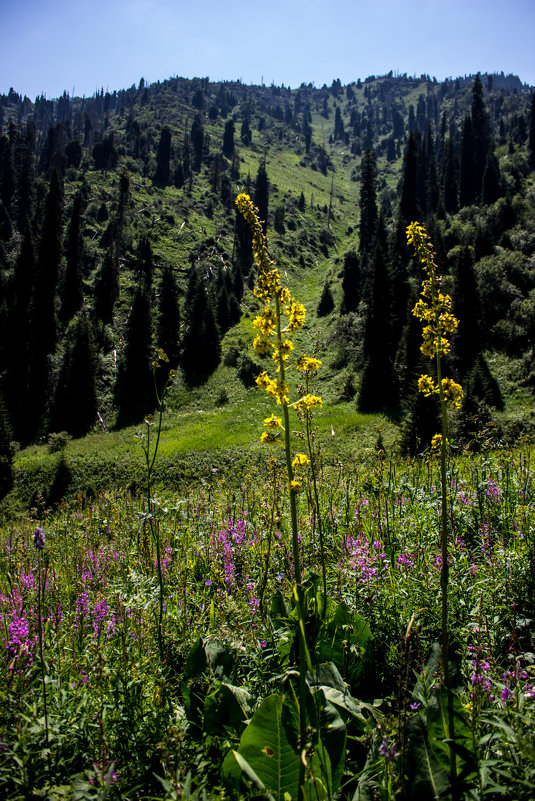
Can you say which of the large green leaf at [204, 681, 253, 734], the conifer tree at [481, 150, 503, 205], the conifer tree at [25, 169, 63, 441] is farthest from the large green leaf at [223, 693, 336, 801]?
the conifer tree at [481, 150, 503, 205]

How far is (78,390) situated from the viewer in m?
45.4

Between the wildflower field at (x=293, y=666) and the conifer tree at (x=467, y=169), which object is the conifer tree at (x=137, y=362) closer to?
the wildflower field at (x=293, y=666)

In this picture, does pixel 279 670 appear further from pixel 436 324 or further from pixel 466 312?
pixel 466 312

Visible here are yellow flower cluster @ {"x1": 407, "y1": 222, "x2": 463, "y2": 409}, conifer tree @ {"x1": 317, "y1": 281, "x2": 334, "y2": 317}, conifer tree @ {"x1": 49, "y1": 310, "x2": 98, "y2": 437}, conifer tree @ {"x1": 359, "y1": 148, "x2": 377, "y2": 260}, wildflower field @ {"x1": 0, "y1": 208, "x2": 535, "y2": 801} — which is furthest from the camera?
conifer tree @ {"x1": 359, "y1": 148, "x2": 377, "y2": 260}

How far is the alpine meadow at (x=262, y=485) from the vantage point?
2.08 m

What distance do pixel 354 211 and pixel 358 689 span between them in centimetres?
13149

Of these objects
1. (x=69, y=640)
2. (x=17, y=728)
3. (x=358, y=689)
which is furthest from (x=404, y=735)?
(x=69, y=640)

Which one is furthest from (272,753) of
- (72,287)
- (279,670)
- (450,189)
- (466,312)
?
(450,189)

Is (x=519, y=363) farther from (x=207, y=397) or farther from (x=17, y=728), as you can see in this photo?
(x=17, y=728)

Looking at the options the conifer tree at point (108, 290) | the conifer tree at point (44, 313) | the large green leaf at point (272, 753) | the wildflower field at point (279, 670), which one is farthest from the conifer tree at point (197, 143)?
the large green leaf at point (272, 753)

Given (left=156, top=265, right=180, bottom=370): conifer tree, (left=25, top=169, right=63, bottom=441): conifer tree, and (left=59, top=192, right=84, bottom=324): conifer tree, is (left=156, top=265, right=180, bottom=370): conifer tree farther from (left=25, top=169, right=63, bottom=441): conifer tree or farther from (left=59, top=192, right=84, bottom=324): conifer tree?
(left=25, top=169, right=63, bottom=441): conifer tree

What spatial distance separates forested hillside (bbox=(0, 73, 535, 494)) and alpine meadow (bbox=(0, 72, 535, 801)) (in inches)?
16.2

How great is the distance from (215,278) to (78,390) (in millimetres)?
27486

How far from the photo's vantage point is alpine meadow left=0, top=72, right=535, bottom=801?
81.8 inches
